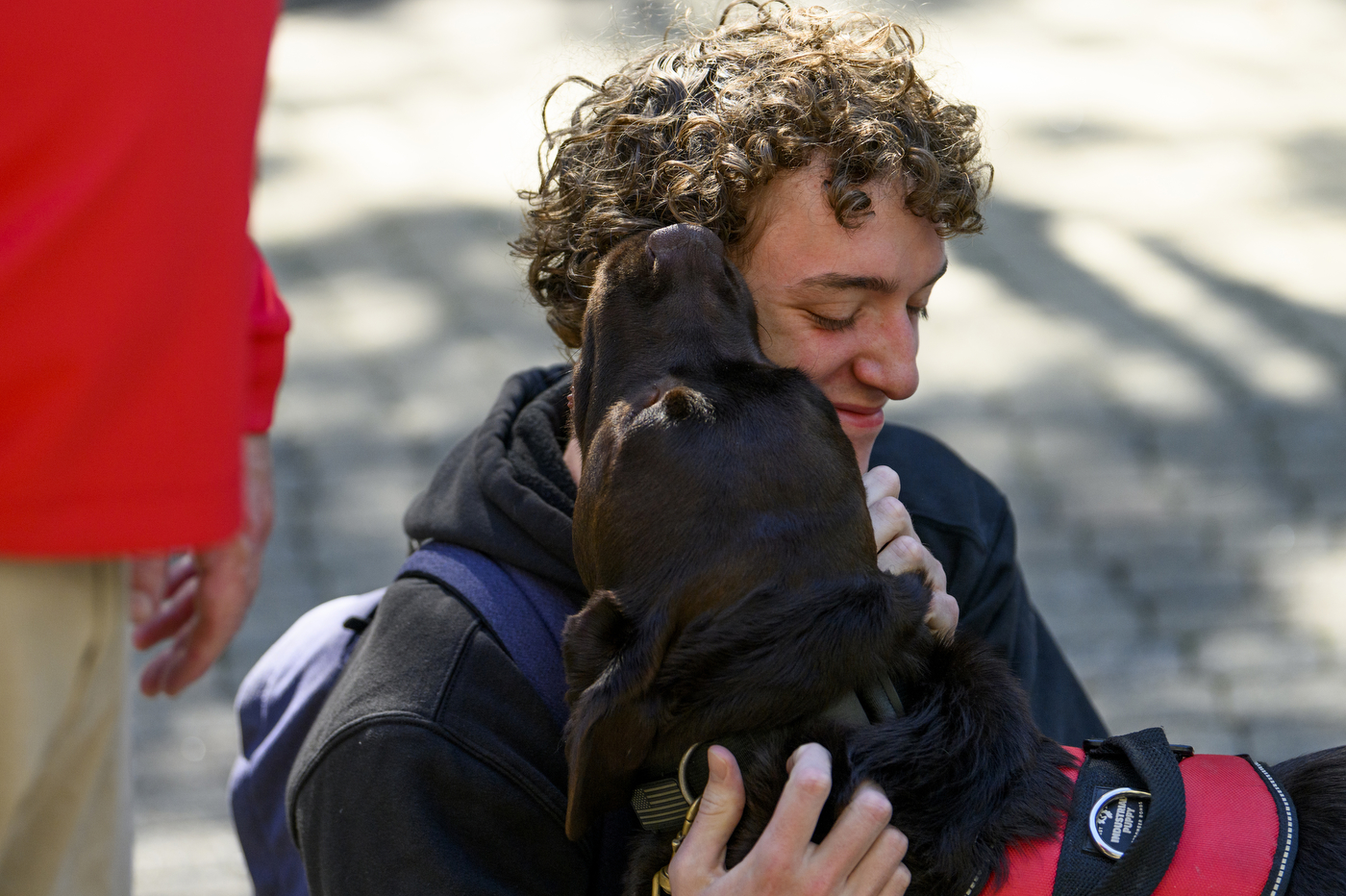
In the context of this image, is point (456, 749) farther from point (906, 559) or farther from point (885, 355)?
point (885, 355)

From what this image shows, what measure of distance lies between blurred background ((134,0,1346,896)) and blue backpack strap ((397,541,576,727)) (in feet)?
4.07

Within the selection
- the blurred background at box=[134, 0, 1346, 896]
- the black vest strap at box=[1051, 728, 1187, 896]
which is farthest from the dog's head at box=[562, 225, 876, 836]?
the blurred background at box=[134, 0, 1346, 896]

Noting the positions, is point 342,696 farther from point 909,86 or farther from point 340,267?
point 340,267

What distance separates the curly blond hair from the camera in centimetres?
237

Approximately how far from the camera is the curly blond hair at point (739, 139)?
2.37 meters

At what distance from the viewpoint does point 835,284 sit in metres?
2.37

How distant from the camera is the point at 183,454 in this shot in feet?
4.60

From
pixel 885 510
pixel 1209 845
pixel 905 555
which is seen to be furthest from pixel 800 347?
pixel 1209 845

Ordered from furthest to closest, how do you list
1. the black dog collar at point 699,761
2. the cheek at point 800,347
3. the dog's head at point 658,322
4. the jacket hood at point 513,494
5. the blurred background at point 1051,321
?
1. the blurred background at point 1051,321
2. the cheek at point 800,347
3. the jacket hood at point 513,494
4. the dog's head at point 658,322
5. the black dog collar at point 699,761

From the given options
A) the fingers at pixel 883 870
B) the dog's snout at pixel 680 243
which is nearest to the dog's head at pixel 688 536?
the dog's snout at pixel 680 243

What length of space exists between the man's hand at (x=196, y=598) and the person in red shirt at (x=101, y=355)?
0.66 feet

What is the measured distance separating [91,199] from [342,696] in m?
1.11

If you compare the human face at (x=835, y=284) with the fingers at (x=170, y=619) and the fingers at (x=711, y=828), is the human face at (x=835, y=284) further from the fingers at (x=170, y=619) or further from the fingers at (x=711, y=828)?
the fingers at (x=170, y=619)

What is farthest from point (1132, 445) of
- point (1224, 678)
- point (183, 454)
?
point (183, 454)
